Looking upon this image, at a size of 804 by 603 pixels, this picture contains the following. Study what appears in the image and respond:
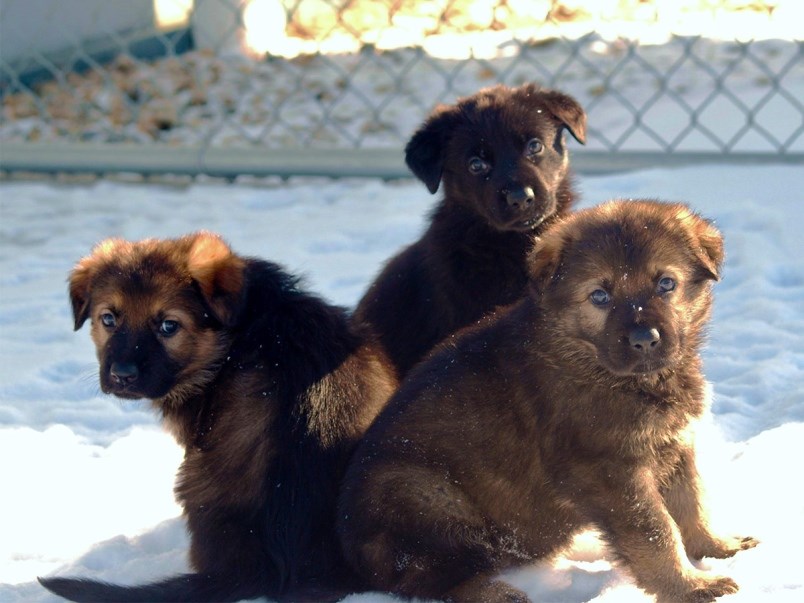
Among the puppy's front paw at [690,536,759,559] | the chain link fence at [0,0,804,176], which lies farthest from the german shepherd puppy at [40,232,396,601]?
the chain link fence at [0,0,804,176]

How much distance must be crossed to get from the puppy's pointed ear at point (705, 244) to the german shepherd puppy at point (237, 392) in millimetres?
997

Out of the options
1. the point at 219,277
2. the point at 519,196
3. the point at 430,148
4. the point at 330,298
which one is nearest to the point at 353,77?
the point at 330,298

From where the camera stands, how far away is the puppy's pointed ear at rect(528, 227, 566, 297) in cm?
337

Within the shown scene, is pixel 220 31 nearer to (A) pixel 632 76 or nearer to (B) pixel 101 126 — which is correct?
(B) pixel 101 126

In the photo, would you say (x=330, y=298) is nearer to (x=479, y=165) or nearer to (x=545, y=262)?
(x=479, y=165)

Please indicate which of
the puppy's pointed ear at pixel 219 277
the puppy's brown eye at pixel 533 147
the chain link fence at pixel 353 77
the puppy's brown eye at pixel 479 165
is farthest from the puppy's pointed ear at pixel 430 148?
the chain link fence at pixel 353 77

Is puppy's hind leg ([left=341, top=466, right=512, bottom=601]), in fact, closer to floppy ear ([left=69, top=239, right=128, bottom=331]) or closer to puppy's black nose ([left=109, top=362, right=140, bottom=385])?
puppy's black nose ([left=109, top=362, right=140, bottom=385])

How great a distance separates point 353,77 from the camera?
8.26m

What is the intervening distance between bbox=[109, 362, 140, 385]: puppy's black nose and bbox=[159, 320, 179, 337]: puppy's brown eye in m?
0.15

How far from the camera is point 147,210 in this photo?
21.9 feet

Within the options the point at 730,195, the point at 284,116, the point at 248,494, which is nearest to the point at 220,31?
Result: the point at 284,116

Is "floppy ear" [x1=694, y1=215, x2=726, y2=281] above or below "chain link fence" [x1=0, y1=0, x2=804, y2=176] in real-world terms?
below

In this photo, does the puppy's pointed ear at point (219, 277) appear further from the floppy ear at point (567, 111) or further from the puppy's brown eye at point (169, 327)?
the floppy ear at point (567, 111)

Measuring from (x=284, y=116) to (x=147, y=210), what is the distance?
1.46m
